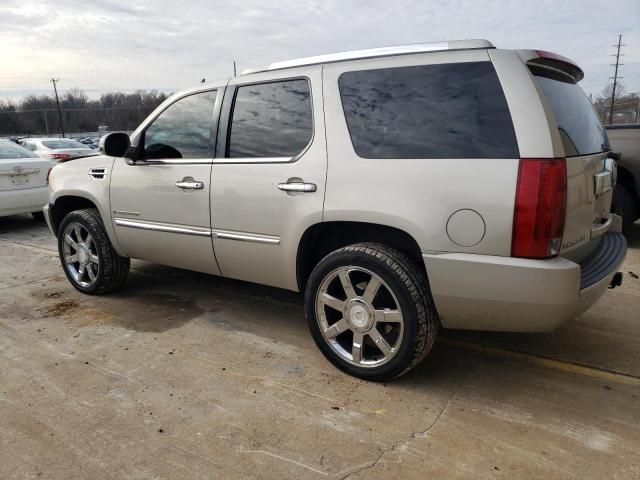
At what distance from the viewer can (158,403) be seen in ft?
9.31

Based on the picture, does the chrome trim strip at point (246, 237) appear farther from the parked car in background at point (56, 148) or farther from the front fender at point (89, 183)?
the parked car in background at point (56, 148)

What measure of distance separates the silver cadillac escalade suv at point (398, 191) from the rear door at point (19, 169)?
5.11 m

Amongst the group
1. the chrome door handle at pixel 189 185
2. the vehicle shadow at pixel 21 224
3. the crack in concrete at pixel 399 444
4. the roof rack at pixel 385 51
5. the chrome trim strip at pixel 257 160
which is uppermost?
the roof rack at pixel 385 51

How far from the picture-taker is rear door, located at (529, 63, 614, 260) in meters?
2.57

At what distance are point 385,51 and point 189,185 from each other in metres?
1.66

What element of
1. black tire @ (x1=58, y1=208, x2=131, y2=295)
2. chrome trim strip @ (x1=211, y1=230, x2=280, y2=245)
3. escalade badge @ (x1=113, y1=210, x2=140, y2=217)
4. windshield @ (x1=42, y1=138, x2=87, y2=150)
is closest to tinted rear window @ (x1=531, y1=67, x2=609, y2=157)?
chrome trim strip @ (x1=211, y1=230, x2=280, y2=245)

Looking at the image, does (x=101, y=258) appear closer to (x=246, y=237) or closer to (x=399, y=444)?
(x=246, y=237)

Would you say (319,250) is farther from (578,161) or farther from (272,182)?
(578,161)

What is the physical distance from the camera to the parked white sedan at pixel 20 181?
7730mm

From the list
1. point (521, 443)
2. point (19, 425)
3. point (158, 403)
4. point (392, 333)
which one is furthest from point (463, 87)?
point (19, 425)

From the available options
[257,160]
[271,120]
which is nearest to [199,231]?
[257,160]

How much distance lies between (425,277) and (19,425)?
232 centimetres

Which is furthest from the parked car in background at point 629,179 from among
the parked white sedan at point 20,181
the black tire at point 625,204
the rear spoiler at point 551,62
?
the parked white sedan at point 20,181

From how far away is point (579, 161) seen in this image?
2.64 m
